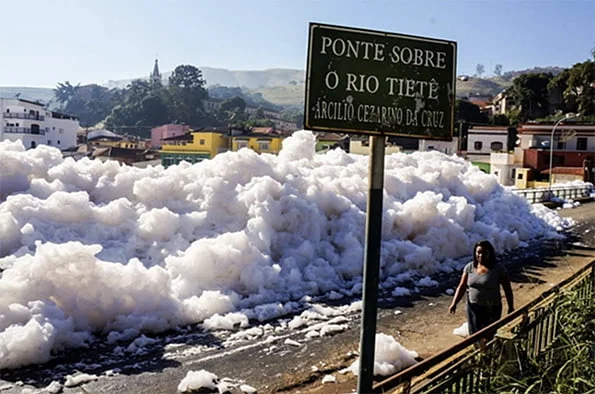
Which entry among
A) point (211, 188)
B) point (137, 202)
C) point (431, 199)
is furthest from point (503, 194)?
point (137, 202)

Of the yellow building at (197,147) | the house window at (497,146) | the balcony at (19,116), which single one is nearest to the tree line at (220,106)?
the house window at (497,146)

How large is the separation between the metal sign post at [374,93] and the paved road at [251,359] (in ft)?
11.1

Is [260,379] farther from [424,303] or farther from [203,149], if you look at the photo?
[203,149]

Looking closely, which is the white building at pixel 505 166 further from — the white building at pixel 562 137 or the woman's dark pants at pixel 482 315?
the woman's dark pants at pixel 482 315

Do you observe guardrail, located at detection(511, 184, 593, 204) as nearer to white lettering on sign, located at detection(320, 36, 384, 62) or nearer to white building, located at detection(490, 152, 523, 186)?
white building, located at detection(490, 152, 523, 186)

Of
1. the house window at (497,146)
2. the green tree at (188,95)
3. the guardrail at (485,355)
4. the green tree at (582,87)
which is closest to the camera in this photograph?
the guardrail at (485,355)

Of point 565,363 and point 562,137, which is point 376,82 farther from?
point 562,137

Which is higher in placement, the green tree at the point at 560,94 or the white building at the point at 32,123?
the green tree at the point at 560,94

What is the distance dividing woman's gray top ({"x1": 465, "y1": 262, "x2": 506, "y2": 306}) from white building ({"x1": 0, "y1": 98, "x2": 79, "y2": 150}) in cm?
4098

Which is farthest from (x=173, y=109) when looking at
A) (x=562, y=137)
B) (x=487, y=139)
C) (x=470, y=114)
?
(x=562, y=137)

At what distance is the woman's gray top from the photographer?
20.4 ft

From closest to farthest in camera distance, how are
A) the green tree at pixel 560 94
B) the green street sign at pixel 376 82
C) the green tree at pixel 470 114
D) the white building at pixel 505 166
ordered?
the green street sign at pixel 376 82
the white building at pixel 505 166
the green tree at pixel 560 94
the green tree at pixel 470 114

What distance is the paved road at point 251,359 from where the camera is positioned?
20.6ft

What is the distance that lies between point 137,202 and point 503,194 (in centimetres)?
1141
